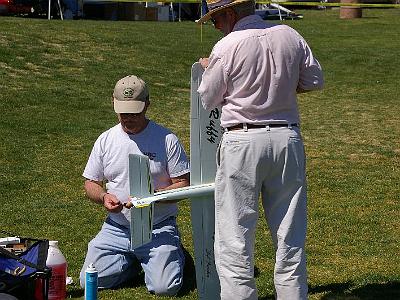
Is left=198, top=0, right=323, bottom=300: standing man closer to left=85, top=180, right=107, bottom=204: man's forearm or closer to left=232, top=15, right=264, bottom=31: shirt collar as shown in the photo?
left=232, top=15, right=264, bottom=31: shirt collar

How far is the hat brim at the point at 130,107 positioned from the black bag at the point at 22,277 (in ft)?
3.31

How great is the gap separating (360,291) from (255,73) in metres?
1.71

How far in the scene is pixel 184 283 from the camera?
17.5 ft

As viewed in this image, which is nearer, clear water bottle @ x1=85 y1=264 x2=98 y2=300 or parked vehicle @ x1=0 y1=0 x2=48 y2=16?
clear water bottle @ x1=85 y1=264 x2=98 y2=300

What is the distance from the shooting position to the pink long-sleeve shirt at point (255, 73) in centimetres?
402

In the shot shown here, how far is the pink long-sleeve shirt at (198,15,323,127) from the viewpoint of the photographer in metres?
4.02

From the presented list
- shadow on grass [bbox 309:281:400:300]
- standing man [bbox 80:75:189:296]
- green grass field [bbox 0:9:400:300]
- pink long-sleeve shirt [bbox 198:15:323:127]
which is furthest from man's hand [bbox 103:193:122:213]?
shadow on grass [bbox 309:281:400:300]

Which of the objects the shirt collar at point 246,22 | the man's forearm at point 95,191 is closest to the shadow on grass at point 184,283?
the man's forearm at point 95,191

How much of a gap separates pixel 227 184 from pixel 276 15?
28.2 metres

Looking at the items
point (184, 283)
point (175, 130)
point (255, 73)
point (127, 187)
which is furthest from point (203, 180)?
point (175, 130)

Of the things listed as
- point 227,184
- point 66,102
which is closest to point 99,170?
point 227,184

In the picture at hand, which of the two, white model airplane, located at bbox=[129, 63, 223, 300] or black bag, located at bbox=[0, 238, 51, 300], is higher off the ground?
white model airplane, located at bbox=[129, 63, 223, 300]

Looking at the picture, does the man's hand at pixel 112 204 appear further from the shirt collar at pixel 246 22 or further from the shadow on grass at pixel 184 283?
the shirt collar at pixel 246 22

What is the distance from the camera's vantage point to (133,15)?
2905cm
